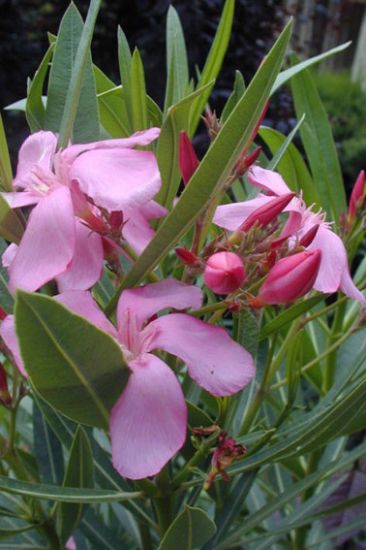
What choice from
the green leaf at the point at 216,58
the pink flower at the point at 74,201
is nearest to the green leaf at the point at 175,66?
the green leaf at the point at 216,58

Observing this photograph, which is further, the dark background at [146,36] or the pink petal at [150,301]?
the dark background at [146,36]

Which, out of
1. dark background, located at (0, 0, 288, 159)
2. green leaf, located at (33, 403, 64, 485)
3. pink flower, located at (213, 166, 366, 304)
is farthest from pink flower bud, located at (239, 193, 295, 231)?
dark background, located at (0, 0, 288, 159)

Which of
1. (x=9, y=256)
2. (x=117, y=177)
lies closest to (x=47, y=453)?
(x=9, y=256)

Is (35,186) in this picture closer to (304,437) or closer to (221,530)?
(304,437)

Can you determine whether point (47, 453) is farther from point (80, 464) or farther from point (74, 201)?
point (74, 201)

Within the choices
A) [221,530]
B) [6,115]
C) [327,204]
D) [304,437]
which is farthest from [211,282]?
[6,115]

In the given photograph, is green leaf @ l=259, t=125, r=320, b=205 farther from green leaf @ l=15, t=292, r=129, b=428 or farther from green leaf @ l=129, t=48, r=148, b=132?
green leaf @ l=15, t=292, r=129, b=428

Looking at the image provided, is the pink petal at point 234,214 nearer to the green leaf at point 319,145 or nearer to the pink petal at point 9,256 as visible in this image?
the pink petal at point 9,256
